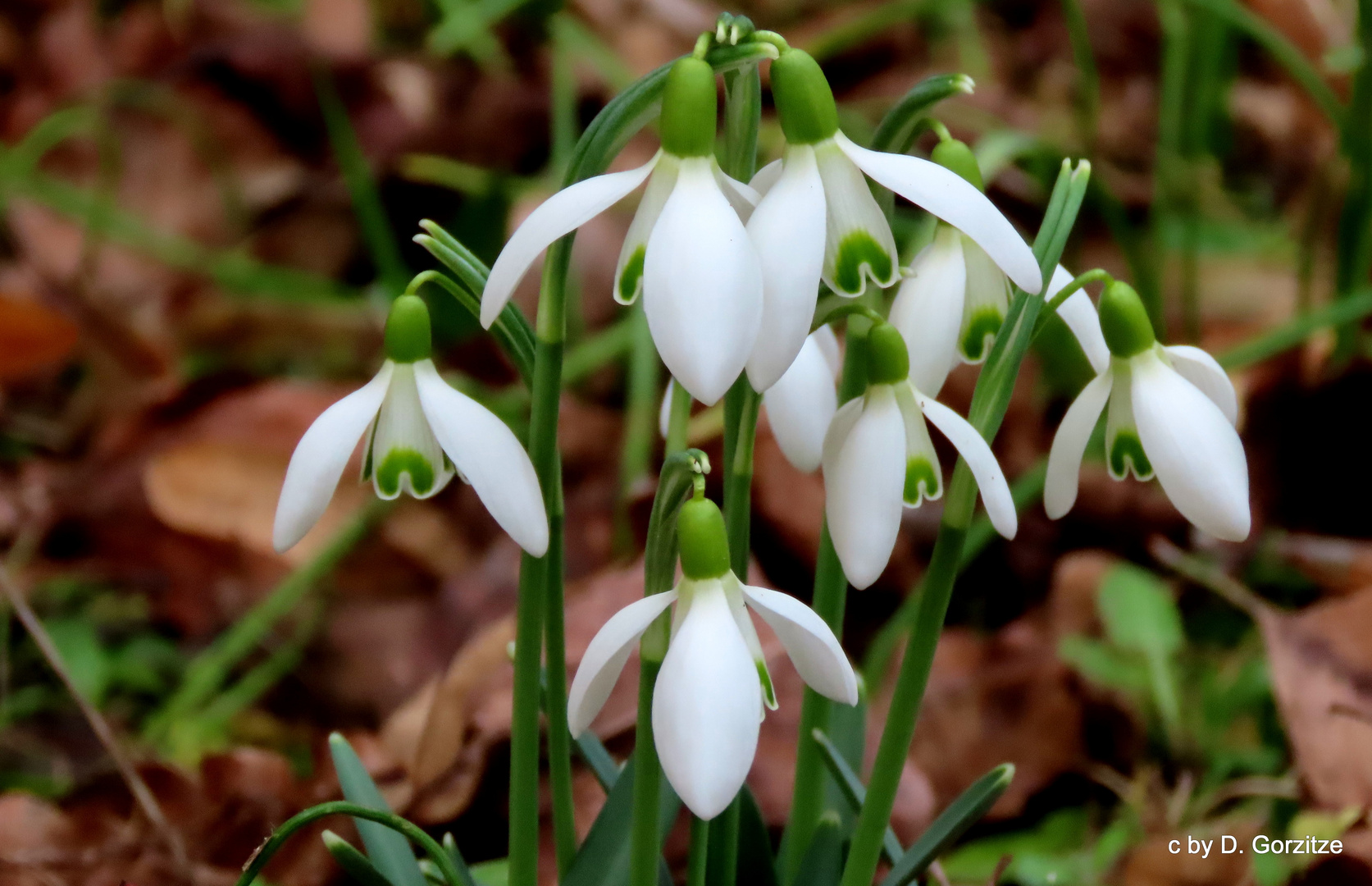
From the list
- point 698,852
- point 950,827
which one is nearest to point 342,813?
point 698,852

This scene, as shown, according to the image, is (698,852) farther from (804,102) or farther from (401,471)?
(804,102)

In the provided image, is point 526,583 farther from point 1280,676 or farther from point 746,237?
point 1280,676

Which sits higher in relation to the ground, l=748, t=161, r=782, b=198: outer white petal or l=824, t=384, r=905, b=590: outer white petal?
l=748, t=161, r=782, b=198: outer white petal

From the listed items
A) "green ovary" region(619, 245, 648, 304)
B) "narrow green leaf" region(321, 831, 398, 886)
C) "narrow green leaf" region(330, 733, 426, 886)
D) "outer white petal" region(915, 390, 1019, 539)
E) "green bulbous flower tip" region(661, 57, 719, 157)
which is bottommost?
"narrow green leaf" region(330, 733, 426, 886)

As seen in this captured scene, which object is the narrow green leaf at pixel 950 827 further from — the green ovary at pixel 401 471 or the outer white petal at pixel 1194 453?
the green ovary at pixel 401 471

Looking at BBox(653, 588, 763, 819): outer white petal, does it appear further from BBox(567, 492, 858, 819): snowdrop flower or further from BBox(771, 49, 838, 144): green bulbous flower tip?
BBox(771, 49, 838, 144): green bulbous flower tip

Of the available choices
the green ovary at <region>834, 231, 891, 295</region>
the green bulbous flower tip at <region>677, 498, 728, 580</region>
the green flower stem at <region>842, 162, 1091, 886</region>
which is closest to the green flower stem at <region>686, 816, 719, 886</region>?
the green flower stem at <region>842, 162, 1091, 886</region>

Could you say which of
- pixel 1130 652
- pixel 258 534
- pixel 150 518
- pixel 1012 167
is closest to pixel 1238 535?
pixel 1130 652
